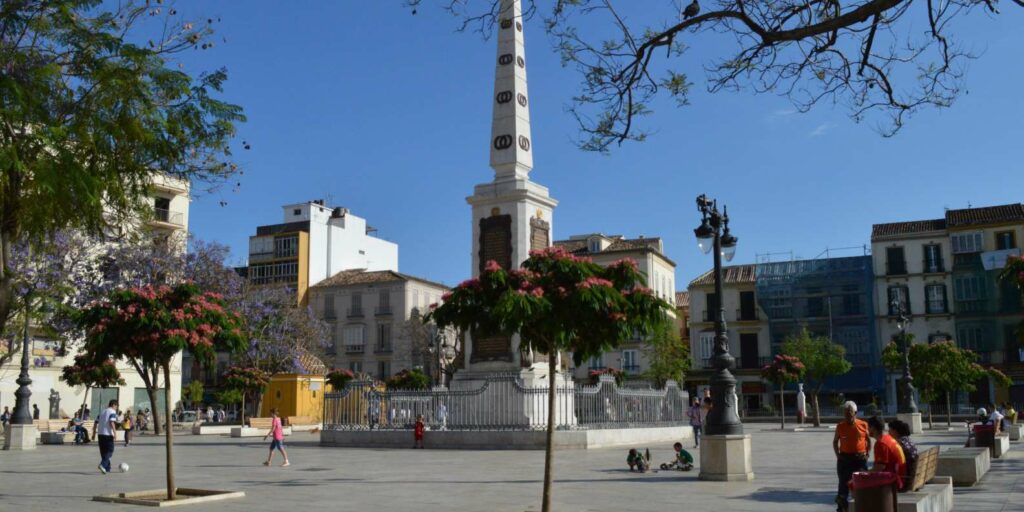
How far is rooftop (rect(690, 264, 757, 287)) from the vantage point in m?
69.2

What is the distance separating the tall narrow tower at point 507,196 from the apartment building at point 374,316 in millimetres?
46426

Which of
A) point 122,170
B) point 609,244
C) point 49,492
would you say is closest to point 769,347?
point 609,244

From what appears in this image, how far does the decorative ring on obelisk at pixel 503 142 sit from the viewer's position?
2570cm

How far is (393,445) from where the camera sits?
26.7 metres

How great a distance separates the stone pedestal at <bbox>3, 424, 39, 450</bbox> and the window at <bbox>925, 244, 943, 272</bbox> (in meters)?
56.0

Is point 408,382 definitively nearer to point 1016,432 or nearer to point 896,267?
point 1016,432

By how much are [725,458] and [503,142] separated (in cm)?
1303

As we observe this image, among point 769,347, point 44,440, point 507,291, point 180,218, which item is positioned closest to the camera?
point 507,291

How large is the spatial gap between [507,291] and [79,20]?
200 inches

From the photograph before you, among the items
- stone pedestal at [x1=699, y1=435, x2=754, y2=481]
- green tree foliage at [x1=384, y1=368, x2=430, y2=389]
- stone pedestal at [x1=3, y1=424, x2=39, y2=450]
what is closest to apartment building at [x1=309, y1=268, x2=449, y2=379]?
green tree foliage at [x1=384, y1=368, x2=430, y2=389]

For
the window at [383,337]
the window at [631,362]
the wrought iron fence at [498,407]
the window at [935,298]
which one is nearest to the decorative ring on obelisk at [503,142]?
the wrought iron fence at [498,407]

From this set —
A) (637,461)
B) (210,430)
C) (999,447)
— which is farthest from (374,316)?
(637,461)

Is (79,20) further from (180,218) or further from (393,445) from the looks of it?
(180,218)

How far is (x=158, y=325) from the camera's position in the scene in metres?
13.3
